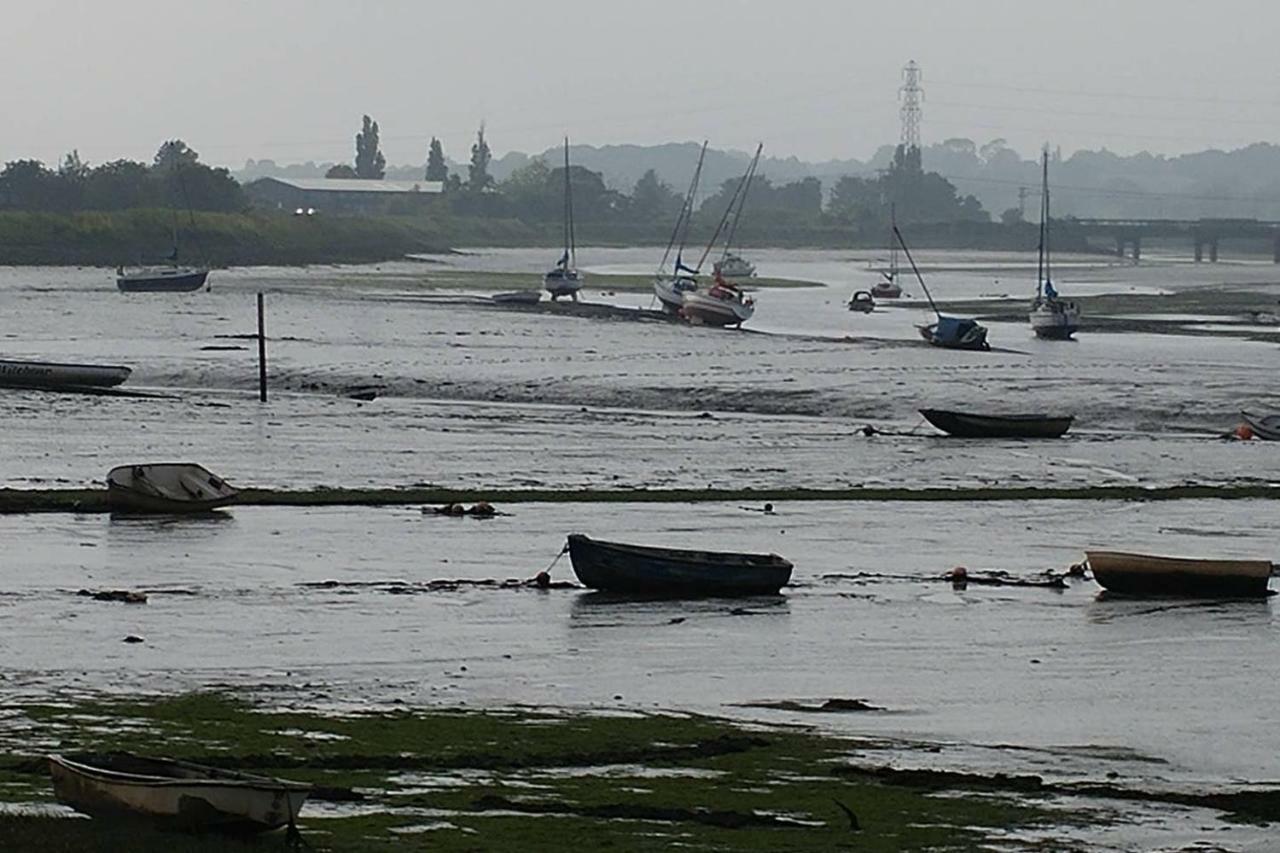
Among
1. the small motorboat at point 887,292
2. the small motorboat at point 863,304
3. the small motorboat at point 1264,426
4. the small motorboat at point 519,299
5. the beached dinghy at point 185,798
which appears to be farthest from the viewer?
the small motorboat at point 887,292

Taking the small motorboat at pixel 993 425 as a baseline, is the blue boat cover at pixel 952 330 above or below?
above

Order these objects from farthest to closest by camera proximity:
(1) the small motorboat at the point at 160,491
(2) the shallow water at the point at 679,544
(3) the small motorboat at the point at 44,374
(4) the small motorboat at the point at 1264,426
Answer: (3) the small motorboat at the point at 44,374 → (4) the small motorboat at the point at 1264,426 → (1) the small motorboat at the point at 160,491 → (2) the shallow water at the point at 679,544

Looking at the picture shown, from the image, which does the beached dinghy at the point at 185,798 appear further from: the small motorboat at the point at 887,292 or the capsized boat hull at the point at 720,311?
the small motorboat at the point at 887,292

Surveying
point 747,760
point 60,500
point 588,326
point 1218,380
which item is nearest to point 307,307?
point 588,326

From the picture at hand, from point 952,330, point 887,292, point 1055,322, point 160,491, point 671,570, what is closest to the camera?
point 671,570

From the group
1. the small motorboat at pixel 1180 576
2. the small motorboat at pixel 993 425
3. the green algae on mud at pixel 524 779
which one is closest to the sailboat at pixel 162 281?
the small motorboat at pixel 993 425

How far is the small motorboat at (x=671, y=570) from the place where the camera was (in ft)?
104

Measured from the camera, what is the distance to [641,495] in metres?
43.1

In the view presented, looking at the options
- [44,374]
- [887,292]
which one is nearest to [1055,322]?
[44,374]

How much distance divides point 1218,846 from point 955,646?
10.8 meters

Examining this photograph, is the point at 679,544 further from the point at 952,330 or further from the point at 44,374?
the point at 952,330

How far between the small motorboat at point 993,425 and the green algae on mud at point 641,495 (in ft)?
31.6

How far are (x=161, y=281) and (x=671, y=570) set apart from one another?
4018 inches

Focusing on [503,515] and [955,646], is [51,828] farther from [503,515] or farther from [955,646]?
[503,515]
